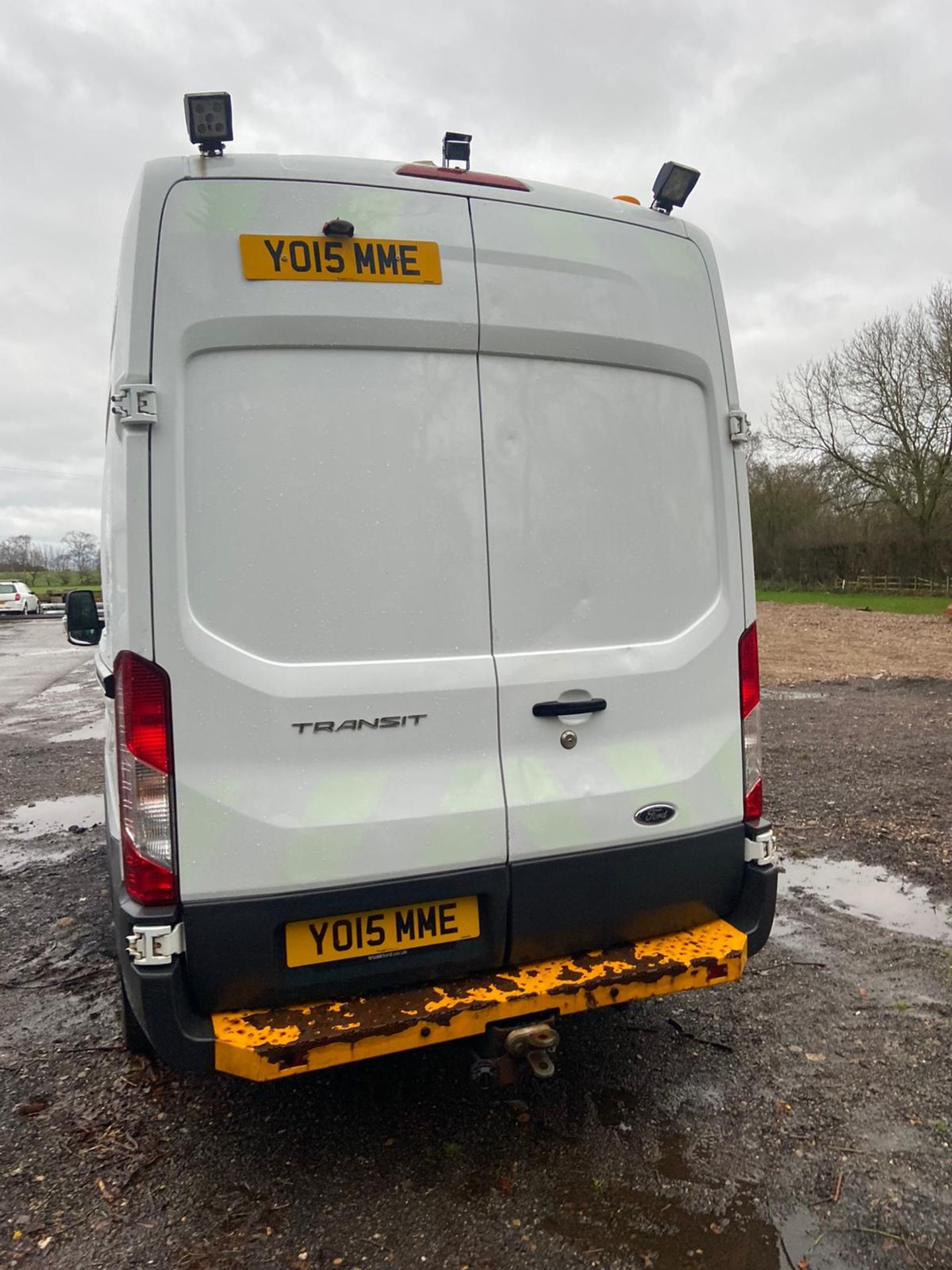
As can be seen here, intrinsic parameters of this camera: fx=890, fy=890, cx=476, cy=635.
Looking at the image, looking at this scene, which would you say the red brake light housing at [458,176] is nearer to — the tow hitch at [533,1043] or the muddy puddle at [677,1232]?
the tow hitch at [533,1043]

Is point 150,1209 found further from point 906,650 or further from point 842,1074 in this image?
point 906,650

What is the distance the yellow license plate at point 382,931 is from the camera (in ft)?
8.38

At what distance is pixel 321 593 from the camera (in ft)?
8.38

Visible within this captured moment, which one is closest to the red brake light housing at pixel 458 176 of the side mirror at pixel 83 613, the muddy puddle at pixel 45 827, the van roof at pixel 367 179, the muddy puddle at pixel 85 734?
the van roof at pixel 367 179

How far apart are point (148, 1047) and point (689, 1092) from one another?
1.99 m

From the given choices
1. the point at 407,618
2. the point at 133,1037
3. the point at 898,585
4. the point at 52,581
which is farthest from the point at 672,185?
the point at 52,581

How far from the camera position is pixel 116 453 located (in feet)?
8.50

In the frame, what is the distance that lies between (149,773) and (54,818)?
5263 millimetres

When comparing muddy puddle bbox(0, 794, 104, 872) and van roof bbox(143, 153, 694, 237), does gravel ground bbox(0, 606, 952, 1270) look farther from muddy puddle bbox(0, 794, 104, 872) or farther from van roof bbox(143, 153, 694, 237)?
van roof bbox(143, 153, 694, 237)

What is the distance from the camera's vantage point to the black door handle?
2766 millimetres

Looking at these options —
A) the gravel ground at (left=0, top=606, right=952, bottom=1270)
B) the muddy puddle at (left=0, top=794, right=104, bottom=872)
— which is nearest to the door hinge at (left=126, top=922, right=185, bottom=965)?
the gravel ground at (left=0, top=606, right=952, bottom=1270)

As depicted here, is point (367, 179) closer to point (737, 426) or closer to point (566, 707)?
point (737, 426)

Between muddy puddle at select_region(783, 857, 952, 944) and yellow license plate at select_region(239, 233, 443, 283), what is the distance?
3860 millimetres

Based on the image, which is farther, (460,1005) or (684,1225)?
(460,1005)
